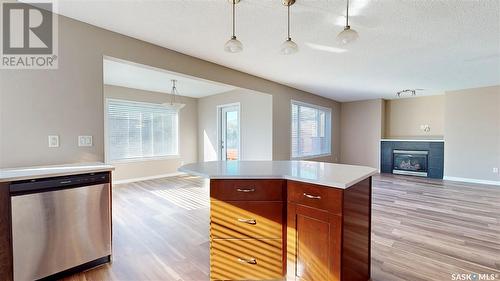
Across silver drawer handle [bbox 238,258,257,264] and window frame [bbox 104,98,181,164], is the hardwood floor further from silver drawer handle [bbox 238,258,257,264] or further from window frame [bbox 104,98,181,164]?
window frame [bbox 104,98,181,164]

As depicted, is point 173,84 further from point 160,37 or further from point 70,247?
point 70,247

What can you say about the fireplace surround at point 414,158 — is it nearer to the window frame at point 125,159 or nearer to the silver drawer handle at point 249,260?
the window frame at point 125,159

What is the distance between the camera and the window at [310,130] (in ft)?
20.4

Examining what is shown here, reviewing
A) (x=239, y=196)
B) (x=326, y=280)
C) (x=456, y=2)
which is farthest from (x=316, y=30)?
(x=326, y=280)

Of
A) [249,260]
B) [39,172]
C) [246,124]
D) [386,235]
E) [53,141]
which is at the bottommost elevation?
[386,235]

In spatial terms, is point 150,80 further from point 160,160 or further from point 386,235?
point 386,235

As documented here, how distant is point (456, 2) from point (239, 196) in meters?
2.52

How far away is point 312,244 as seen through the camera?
158 centimetres

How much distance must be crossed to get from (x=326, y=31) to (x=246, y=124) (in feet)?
11.8

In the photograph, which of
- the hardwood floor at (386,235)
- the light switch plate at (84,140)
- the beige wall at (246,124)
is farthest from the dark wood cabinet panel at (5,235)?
the beige wall at (246,124)

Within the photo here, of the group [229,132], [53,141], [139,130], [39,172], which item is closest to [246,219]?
[39,172]

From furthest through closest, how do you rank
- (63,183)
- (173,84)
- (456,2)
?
(173,84) < (456,2) < (63,183)

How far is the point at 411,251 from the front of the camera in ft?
7.56

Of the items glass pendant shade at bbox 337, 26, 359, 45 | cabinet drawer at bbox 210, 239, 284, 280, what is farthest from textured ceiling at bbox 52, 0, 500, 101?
cabinet drawer at bbox 210, 239, 284, 280
